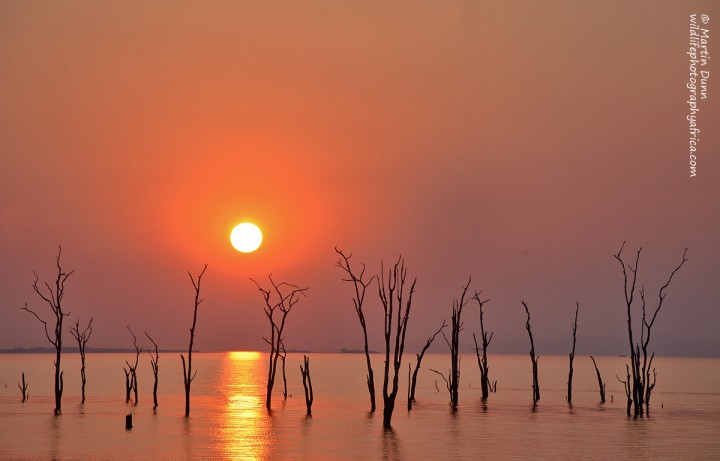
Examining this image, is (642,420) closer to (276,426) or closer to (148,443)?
(276,426)

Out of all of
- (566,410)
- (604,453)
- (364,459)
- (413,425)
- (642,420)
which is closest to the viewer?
(364,459)

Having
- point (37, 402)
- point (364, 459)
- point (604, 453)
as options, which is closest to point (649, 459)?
point (604, 453)

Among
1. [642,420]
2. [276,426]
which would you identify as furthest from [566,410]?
[276,426]

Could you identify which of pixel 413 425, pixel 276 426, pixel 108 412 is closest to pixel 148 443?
pixel 276 426

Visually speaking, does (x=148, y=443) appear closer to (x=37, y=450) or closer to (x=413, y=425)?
(x=37, y=450)

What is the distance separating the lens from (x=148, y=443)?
104 feet

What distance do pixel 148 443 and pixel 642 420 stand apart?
24.1 metres

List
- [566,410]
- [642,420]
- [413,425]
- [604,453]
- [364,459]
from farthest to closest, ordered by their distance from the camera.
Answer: [566,410] → [642,420] → [413,425] → [604,453] → [364,459]

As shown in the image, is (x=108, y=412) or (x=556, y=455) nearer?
(x=556, y=455)

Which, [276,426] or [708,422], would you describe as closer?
[276,426]

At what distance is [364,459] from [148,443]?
820cm

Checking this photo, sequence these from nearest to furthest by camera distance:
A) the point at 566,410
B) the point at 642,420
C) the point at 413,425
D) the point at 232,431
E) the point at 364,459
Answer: the point at 364,459, the point at 232,431, the point at 413,425, the point at 642,420, the point at 566,410

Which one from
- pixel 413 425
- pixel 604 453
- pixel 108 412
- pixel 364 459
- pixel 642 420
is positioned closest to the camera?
pixel 364 459

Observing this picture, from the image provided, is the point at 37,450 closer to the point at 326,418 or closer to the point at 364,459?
the point at 364,459
